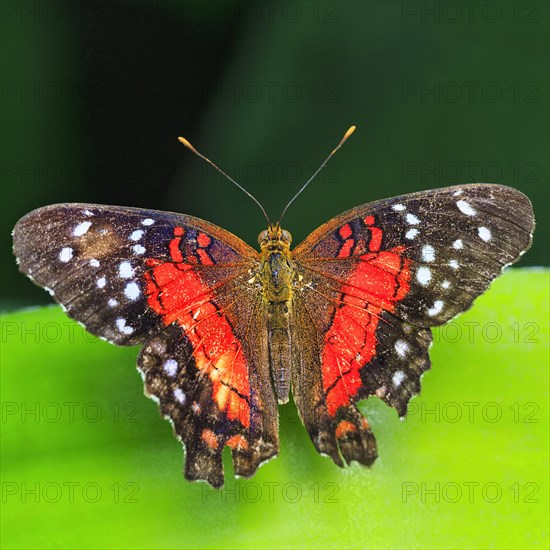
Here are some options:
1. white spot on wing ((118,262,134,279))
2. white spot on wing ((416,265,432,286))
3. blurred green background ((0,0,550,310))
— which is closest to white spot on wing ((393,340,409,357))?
white spot on wing ((416,265,432,286))

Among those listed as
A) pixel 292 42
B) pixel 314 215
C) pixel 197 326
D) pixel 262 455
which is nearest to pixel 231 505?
pixel 262 455

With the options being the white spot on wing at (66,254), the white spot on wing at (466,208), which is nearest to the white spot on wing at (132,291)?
the white spot on wing at (66,254)

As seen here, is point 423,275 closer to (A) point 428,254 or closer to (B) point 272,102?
(A) point 428,254

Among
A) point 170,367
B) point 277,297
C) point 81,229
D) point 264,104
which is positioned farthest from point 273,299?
point 264,104

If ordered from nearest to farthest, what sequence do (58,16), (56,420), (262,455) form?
(262,455) → (56,420) → (58,16)

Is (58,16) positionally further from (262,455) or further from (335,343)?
(262,455)

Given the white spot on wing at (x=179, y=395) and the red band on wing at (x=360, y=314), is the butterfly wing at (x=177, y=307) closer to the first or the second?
the white spot on wing at (x=179, y=395)
